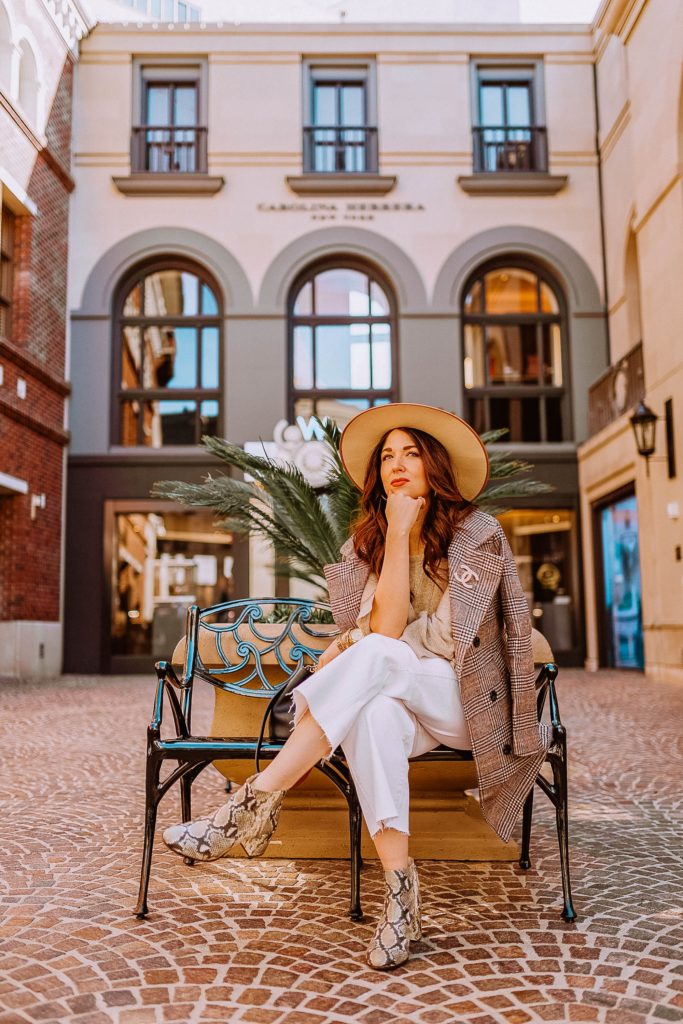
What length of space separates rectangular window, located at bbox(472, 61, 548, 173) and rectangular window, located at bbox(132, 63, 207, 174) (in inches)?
197

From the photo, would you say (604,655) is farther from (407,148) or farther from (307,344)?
(407,148)

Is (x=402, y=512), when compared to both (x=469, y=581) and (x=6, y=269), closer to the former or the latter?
(x=469, y=581)

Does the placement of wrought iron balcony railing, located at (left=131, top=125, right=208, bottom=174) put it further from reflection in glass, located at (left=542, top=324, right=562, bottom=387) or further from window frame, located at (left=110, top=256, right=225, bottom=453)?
reflection in glass, located at (left=542, top=324, right=562, bottom=387)

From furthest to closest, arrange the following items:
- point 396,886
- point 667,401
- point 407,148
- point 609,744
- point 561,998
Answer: point 407,148
point 667,401
point 609,744
point 396,886
point 561,998

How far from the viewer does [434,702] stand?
8.84ft

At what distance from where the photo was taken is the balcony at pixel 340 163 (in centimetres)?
1563

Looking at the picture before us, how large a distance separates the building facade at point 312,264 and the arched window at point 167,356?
4cm

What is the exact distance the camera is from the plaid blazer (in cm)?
271

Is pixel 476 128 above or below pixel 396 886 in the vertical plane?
above

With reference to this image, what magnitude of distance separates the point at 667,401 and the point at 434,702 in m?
9.68

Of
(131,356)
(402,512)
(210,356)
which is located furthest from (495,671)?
(131,356)

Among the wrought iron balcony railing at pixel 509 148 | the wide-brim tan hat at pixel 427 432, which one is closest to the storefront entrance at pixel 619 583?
the wrought iron balcony railing at pixel 509 148

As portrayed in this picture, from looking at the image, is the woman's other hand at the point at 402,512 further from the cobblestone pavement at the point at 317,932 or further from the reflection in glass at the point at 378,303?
the reflection in glass at the point at 378,303

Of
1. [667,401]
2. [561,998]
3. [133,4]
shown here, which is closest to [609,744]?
[561,998]
